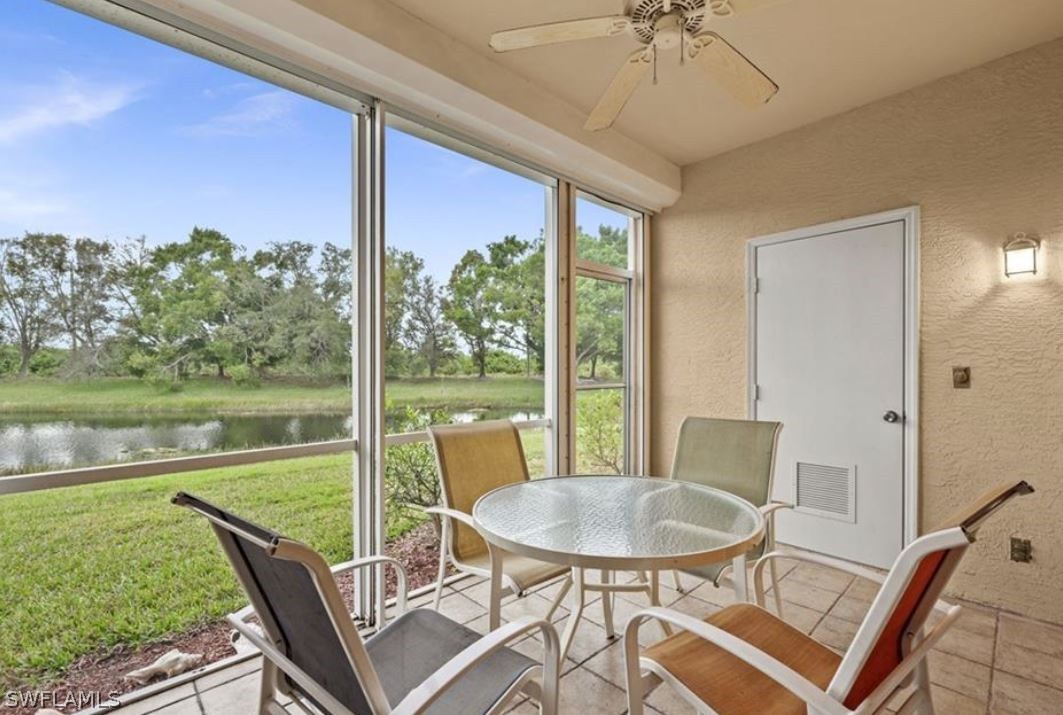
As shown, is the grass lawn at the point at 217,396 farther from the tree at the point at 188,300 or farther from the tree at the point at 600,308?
the tree at the point at 600,308

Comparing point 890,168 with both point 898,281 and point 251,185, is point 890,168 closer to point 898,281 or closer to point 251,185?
point 898,281

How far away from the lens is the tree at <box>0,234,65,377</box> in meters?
1.74

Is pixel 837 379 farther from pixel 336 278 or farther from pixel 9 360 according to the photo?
pixel 9 360

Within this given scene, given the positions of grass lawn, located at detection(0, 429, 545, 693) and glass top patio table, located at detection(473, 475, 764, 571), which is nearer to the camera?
glass top patio table, located at detection(473, 475, 764, 571)

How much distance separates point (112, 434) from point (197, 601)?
82 cm

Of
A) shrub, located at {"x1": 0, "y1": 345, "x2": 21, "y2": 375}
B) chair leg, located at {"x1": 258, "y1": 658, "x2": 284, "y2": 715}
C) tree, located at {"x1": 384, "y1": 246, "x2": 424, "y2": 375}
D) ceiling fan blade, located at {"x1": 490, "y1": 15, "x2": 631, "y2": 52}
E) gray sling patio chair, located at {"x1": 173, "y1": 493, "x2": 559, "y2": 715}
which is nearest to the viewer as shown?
gray sling patio chair, located at {"x1": 173, "y1": 493, "x2": 559, "y2": 715}

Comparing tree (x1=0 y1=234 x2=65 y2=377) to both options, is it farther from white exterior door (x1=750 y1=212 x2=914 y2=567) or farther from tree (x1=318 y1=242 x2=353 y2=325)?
white exterior door (x1=750 y1=212 x2=914 y2=567)

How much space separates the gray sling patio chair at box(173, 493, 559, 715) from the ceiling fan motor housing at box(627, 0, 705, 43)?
5.75ft

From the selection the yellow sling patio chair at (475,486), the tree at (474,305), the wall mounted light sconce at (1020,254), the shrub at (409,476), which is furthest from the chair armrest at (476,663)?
the wall mounted light sconce at (1020,254)

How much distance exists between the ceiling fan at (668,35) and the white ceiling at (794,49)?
0.41m

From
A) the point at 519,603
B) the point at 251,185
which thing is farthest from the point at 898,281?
the point at 251,185

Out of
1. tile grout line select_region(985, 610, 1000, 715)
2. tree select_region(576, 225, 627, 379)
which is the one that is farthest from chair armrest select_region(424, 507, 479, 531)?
tile grout line select_region(985, 610, 1000, 715)

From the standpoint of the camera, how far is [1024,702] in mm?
1889

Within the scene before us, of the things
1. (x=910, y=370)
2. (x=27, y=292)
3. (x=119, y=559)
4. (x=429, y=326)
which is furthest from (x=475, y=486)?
(x=910, y=370)
